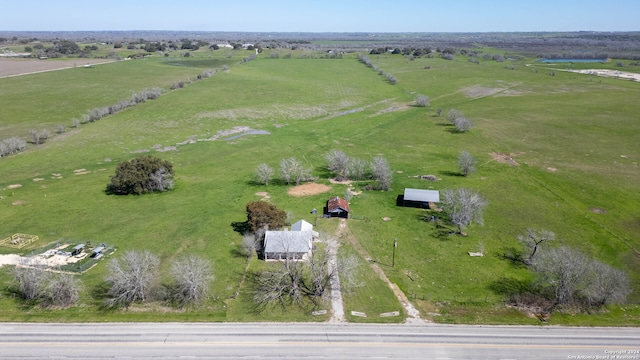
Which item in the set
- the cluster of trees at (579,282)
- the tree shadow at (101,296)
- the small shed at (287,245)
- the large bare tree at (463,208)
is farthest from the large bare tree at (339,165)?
the tree shadow at (101,296)

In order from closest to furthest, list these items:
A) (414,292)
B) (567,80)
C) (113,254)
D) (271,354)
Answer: (271,354) < (414,292) < (113,254) < (567,80)

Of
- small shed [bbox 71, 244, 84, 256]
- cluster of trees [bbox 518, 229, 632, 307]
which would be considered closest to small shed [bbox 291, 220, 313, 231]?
small shed [bbox 71, 244, 84, 256]

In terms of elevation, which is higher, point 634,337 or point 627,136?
point 627,136

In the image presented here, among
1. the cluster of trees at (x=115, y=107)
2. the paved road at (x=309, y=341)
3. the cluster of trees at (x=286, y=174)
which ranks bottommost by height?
the paved road at (x=309, y=341)

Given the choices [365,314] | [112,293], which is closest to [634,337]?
[365,314]

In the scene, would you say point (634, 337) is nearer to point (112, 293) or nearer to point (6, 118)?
point (112, 293)

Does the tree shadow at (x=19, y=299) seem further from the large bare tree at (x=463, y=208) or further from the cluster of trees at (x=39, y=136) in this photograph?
the cluster of trees at (x=39, y=136)
